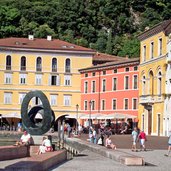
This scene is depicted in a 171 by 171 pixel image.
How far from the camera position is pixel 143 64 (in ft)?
220

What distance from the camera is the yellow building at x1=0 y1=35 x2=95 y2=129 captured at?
8175 cm

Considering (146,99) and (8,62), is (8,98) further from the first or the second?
(146,99)

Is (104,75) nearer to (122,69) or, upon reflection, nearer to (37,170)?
(122,69)

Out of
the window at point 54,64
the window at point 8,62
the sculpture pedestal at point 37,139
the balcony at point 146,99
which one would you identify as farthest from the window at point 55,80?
the sculpture pedestal at point 37,139

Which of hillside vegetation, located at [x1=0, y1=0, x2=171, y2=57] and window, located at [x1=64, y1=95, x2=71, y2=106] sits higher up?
hillside vegetation, located at [x1=0, y1=0, x2=171, y2=57]

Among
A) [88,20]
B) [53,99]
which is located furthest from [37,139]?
[88,20]

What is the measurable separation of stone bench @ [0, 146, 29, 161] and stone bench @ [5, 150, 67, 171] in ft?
7.57

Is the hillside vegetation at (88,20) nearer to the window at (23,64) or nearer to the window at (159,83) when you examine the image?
the window at (23,64)

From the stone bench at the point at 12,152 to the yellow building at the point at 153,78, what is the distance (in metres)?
31.7

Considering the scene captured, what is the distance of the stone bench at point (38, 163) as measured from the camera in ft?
60.0

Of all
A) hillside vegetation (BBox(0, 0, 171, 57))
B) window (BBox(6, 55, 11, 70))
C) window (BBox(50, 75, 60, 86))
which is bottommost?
window (BBox(50, 75, 60, 86))

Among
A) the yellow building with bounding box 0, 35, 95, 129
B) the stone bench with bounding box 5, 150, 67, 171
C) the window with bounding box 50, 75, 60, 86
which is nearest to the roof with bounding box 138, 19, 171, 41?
the yellow building with bounding box 0, 35, 95, 129

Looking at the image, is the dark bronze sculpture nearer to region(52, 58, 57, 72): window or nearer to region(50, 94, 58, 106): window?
region(50, 94, 58, 106): window

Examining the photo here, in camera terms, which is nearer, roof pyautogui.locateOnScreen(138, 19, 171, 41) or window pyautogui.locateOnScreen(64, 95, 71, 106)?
roof pyautogui.locateOnScreen(138, 19, 171, 41)
